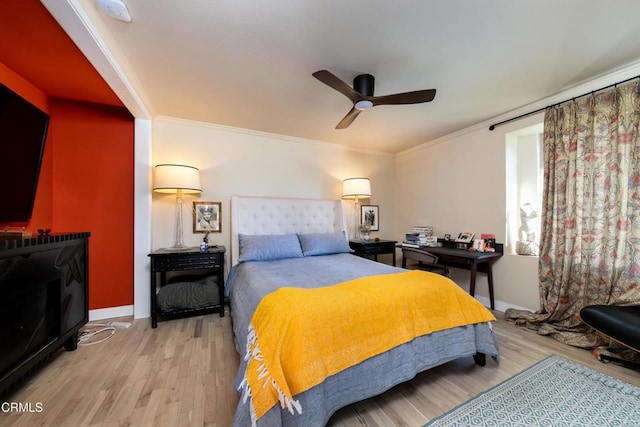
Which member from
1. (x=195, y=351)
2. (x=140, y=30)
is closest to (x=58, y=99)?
(x=140, y=30)

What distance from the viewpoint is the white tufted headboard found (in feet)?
10.9

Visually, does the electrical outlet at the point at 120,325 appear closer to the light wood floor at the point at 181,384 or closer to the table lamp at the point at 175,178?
the light wood floor at the point at 181,384

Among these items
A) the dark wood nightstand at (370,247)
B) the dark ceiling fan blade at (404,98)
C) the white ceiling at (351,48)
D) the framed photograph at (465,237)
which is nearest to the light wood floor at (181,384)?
the framed photograph at (465,237)

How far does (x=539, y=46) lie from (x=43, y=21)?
3.40 m

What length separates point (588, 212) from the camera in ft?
7.68

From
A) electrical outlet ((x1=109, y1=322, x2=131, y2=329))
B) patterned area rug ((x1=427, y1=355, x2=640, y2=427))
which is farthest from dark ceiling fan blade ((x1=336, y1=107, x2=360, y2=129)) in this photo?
electrical outlet ((x1=109, y1=322, x2=131, y2=329))

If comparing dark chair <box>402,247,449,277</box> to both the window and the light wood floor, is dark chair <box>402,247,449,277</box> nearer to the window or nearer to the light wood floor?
the window

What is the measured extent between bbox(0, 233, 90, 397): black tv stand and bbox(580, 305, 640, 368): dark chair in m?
4.00

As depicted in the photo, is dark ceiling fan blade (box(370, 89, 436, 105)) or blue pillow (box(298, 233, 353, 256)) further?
blue pillow (box(298, 233, 353, 256))

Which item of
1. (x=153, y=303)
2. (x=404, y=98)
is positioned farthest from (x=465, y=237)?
(x=153, y=303)

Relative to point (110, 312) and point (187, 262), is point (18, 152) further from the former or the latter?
point (110, 312)

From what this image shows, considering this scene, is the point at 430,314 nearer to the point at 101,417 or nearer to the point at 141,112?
the point at 101,417

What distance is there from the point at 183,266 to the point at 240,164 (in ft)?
5.11

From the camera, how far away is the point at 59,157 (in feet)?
8.57
